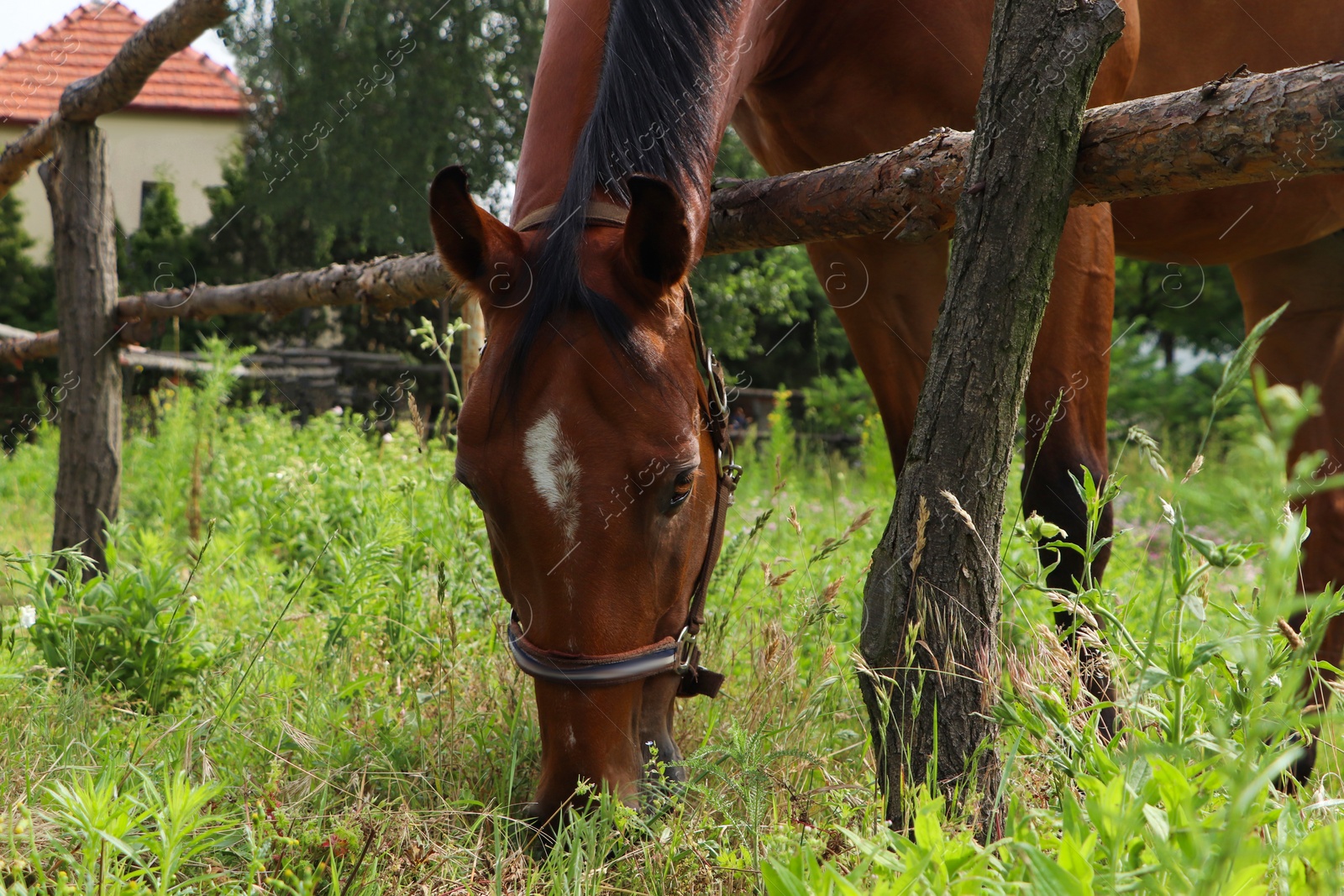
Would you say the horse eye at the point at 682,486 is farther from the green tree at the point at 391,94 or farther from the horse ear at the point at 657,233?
the green tree at the point at 391,94

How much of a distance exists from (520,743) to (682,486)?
0.85m

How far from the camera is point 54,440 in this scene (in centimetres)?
873

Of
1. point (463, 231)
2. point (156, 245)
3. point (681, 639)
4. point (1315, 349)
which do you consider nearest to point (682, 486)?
point (681, 639)

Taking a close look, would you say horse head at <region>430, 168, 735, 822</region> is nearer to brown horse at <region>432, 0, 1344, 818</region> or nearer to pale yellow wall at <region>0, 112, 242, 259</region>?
brown horse at <region>432, 0, 1344, 818</region>

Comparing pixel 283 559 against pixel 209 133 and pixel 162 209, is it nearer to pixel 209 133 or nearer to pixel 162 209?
pixel 162 209

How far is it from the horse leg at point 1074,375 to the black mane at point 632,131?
924mm

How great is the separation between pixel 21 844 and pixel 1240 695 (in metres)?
1.87

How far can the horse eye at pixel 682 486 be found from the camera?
1.78m

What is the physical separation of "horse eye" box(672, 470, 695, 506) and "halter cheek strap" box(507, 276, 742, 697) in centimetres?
26

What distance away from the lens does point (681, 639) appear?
1898 millimetres

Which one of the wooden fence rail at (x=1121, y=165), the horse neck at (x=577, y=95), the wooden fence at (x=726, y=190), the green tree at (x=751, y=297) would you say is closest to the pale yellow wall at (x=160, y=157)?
the green tree at (x=751, y=297)

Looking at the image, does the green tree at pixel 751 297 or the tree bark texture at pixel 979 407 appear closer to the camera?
the tree bark texture at pixel 979 407

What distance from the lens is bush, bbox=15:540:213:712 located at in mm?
2451

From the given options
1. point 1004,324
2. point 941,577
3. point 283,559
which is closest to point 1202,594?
point 941,577
